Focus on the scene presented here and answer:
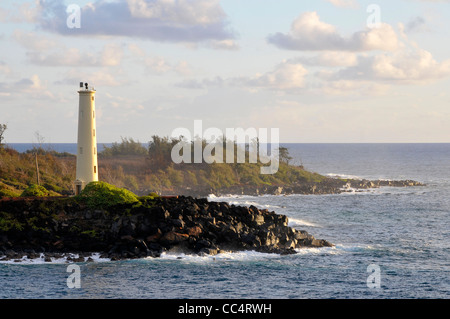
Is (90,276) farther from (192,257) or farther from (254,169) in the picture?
(254,169)

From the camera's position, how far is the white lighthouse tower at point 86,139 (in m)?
57.2

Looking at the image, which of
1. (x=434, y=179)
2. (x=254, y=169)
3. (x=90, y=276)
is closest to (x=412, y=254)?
(x=90, y=276)

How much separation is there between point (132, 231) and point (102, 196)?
5918 millimetres

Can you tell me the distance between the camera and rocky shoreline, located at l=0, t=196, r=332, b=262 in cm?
4819

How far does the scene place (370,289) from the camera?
133ft

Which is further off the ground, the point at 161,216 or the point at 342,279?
the point at 161,216

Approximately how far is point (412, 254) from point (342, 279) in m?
11.9

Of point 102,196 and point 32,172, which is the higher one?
point 32,172

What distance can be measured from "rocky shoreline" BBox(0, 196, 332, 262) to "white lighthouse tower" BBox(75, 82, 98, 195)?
14.1 feet

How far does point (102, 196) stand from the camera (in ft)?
176

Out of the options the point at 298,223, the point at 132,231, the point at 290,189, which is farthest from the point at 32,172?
the point at 290,189

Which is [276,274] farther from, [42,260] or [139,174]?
[139,174]

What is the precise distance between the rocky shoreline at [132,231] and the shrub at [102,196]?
57 cm
